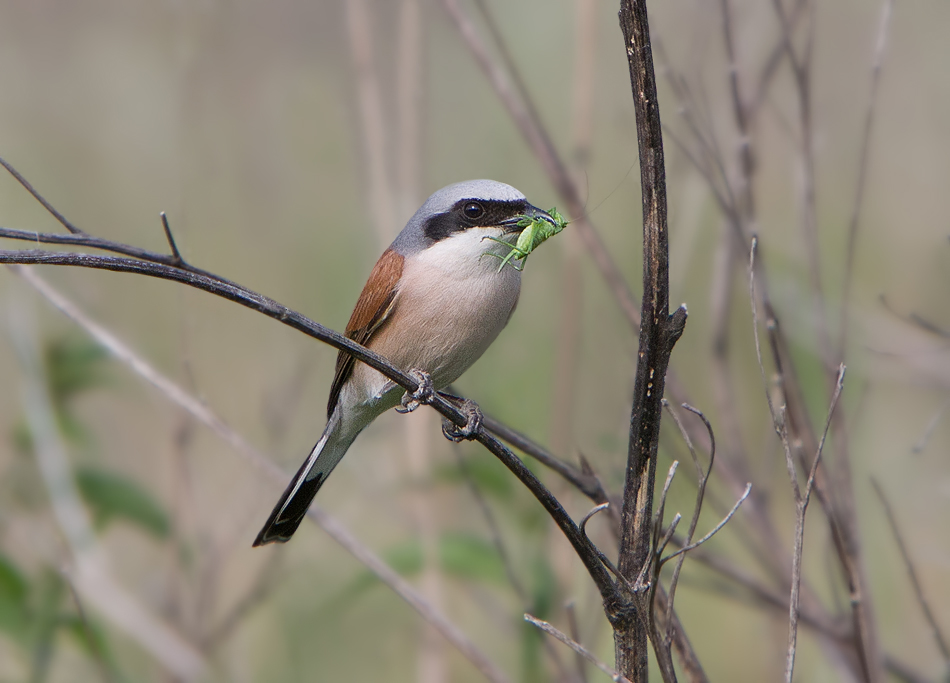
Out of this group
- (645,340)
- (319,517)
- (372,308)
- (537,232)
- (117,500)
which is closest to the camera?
(645,340)

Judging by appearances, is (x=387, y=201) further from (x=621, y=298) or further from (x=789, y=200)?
(x=789, y=200)

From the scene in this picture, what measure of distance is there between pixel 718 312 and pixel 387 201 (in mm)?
1172

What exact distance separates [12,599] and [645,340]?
2.27 metres

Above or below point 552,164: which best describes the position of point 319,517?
below

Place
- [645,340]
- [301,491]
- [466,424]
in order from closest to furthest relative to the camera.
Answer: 1. [645,340]
2. [466,424]
3. [301,491]

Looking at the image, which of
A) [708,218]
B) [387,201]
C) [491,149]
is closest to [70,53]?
[491,149]

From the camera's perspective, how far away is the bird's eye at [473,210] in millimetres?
2291

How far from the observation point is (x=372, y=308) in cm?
248

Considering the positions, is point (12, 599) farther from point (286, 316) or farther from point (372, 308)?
point (286, 316)

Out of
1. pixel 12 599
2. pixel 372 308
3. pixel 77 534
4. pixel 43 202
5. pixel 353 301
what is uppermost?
pixel 43 202

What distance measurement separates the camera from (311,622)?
10.5 ft

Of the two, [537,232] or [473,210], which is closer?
[537,232]

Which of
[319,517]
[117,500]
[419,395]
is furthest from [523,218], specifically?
[117,500]

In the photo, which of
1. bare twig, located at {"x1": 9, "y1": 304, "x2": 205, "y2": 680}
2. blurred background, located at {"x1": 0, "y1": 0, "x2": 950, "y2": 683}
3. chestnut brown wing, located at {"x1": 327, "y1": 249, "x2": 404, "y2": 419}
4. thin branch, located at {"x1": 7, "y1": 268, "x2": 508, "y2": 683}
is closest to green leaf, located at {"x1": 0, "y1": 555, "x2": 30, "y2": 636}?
blurred background, located at {"x1": 0, "y1": 0, "x2": 950, "y2": 683}
